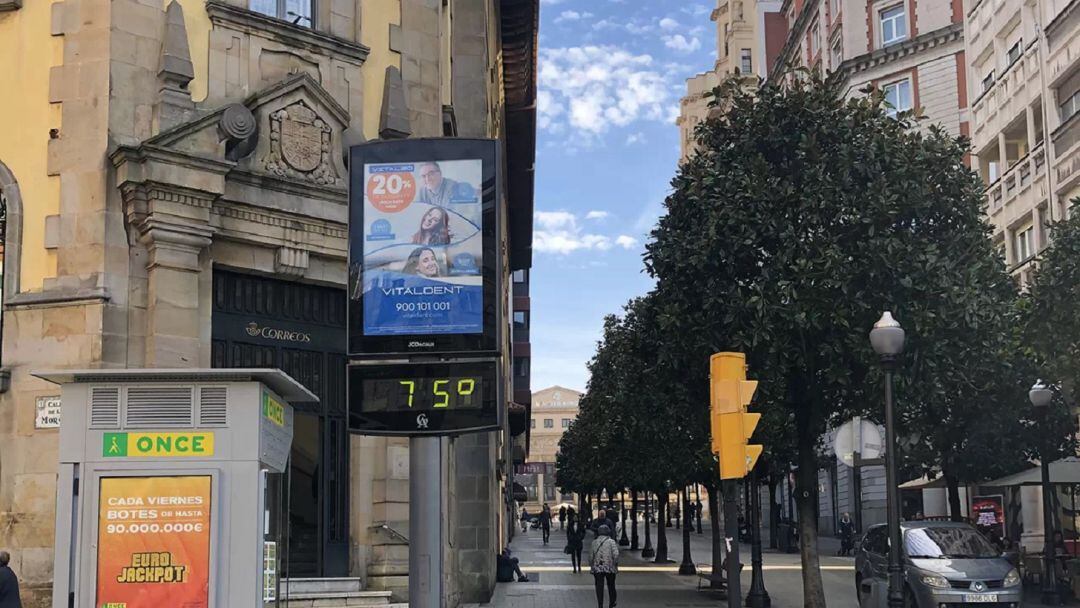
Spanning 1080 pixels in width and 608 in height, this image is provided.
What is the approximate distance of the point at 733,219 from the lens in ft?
57.6

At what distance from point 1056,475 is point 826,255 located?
13.2m

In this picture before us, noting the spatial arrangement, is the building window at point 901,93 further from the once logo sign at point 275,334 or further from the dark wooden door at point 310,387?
the once logo sign at point 275,334

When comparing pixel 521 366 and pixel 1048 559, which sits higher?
pixel 521 366

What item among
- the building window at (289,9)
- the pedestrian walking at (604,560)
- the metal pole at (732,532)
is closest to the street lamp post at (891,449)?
the metal pole at (732,532)

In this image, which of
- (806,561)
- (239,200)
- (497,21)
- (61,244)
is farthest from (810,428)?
(497,21)

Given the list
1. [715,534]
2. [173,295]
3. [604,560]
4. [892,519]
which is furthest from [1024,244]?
[173,295]

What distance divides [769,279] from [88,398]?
430 inches

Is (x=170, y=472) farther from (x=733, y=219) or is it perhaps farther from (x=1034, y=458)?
(x=1034, y=458)

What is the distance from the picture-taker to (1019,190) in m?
40.4

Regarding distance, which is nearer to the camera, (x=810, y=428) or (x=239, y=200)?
(x=239, y=200)

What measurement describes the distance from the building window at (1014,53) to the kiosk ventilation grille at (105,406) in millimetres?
37871

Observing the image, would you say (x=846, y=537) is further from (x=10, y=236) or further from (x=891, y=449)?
(x=10, y=236)

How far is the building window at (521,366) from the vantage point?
7051cm

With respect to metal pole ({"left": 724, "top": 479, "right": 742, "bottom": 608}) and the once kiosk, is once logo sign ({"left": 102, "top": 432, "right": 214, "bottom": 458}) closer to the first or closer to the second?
the once kiosk
